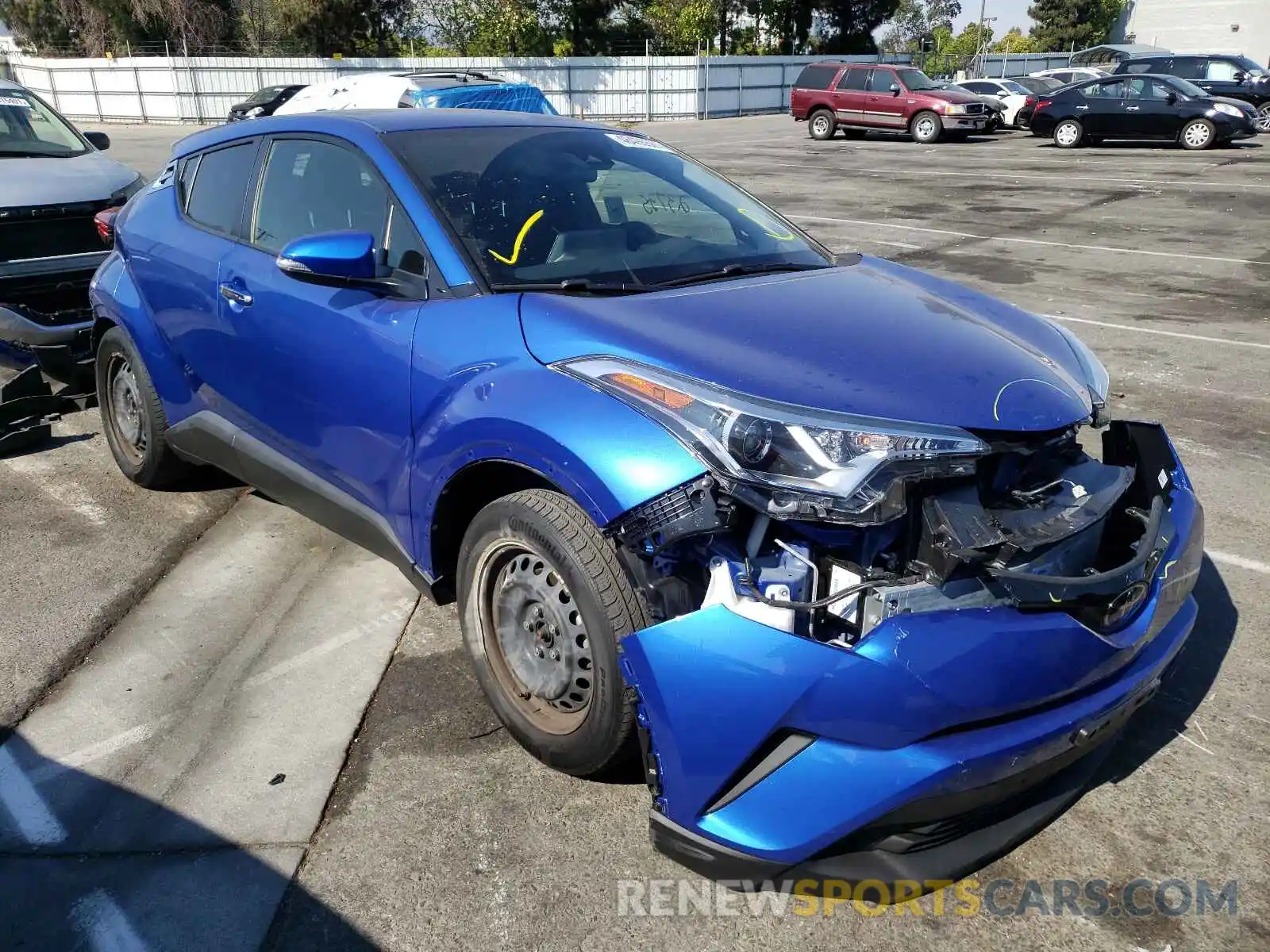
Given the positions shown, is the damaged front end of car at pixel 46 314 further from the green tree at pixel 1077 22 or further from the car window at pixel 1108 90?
the green tree at pixel 1077 22

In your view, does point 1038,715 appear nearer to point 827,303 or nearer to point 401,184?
point 827,303

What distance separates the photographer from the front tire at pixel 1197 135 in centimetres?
2095

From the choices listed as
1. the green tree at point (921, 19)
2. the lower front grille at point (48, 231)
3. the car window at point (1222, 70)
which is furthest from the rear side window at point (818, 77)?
the green tree at point (921, 19)

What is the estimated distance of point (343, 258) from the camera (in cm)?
306

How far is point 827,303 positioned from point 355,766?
1962 millimetres

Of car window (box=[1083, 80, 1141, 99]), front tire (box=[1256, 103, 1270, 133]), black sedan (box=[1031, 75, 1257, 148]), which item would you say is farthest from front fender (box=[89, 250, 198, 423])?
front tire (box=[1256, 103, 1270, 133])

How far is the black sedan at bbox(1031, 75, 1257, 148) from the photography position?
20828 mm

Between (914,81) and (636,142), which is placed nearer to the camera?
(636,142)

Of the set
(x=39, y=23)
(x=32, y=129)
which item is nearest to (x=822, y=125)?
(x=32, y=129)

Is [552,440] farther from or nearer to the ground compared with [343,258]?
nearer to the ground

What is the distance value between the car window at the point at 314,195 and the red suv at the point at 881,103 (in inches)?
951

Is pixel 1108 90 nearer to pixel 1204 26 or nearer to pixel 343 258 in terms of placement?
pixel 343 258

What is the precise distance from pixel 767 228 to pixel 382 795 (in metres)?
2.42

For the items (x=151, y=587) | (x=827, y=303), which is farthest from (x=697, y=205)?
(x=151, y=587)
